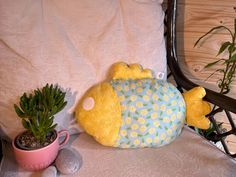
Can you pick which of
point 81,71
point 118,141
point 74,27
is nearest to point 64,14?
point 74,27

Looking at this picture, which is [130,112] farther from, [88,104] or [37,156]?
[37,156]

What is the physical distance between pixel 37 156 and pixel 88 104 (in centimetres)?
19

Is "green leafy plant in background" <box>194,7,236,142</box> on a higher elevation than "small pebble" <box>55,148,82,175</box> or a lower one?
higher

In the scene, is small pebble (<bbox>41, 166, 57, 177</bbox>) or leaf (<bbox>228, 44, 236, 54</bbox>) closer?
small pebble (<bbox>41, 166, 57, 177</bbox>)

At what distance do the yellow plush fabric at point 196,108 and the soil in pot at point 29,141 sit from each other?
1.35 ft

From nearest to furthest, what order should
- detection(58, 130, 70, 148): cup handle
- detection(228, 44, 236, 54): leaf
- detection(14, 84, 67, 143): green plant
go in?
detection(14, 84, 67, 143): green plant, detection(58, 130, 70, 148): cup handle, detection(228, 44, 236, 54): leaf

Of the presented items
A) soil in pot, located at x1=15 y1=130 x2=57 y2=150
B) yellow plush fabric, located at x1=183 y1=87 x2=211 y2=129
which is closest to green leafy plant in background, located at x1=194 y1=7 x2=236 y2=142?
yellow plush fabric, located at x1=183 y1=87 x2=211 y2=129

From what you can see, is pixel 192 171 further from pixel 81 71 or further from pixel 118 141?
pixel 81 71

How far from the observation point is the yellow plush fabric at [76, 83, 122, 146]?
2.32 ft

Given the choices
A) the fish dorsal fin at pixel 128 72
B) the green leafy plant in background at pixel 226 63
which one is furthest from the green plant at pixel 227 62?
the fish dorsal fin at pixel 128 72

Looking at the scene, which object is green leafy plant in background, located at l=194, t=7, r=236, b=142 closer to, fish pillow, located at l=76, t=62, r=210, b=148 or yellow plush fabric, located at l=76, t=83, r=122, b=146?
fish pillow, located at l=76, t=62, r=210, b=148

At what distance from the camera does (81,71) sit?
2.47ft

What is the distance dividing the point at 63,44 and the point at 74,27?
0.06 meters

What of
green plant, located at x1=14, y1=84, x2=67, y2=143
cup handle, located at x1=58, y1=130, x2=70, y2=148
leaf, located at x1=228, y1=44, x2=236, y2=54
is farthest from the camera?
leaf, located at x1=228, y1=44, x2=236, y2=54
